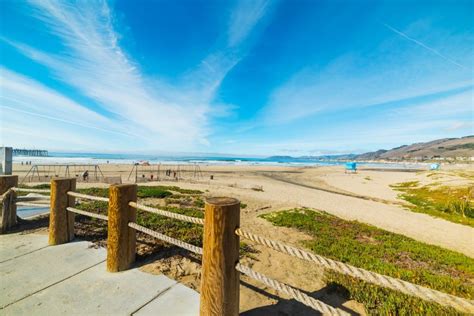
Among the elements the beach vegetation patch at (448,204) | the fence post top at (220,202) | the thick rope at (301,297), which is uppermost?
the fence post top at (220,202)

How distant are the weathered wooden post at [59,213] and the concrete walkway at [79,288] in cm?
35

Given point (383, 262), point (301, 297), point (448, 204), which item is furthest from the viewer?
point (448, 204)

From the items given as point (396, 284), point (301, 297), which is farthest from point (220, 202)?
point (396, 284)

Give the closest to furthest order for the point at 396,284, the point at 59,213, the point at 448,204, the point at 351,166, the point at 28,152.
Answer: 1. the point at 396,284
2. the point at 59,213
3. the point at 448,204
4. the point at 351,166
5. the point at 28,152

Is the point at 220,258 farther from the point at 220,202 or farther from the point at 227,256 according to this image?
the point at 220,202

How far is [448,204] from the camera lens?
11.9 meters

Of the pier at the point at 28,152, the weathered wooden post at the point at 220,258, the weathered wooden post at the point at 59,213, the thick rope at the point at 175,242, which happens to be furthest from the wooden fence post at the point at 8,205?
the pier at the point at 28,152

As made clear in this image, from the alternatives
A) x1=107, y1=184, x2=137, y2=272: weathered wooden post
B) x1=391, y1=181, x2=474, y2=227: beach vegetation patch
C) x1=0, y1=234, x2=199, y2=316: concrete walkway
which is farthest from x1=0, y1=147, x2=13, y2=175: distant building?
x1=391, y1=181, x2=474, y2=227: beach vegetation patch

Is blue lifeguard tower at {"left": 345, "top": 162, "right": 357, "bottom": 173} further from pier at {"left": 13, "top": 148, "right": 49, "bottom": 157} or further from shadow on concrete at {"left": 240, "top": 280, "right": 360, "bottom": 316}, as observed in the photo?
pier at {"left": 13, "top": 148, "right": 49, "bottom": 157}

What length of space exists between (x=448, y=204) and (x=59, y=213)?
17236 mm

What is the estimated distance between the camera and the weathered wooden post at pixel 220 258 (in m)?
2.26

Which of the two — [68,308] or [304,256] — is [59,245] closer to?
[68,308]

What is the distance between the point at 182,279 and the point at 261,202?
26.5 feet

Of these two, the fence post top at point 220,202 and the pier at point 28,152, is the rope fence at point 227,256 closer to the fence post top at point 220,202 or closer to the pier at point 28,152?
the fence post top at point 220,202
